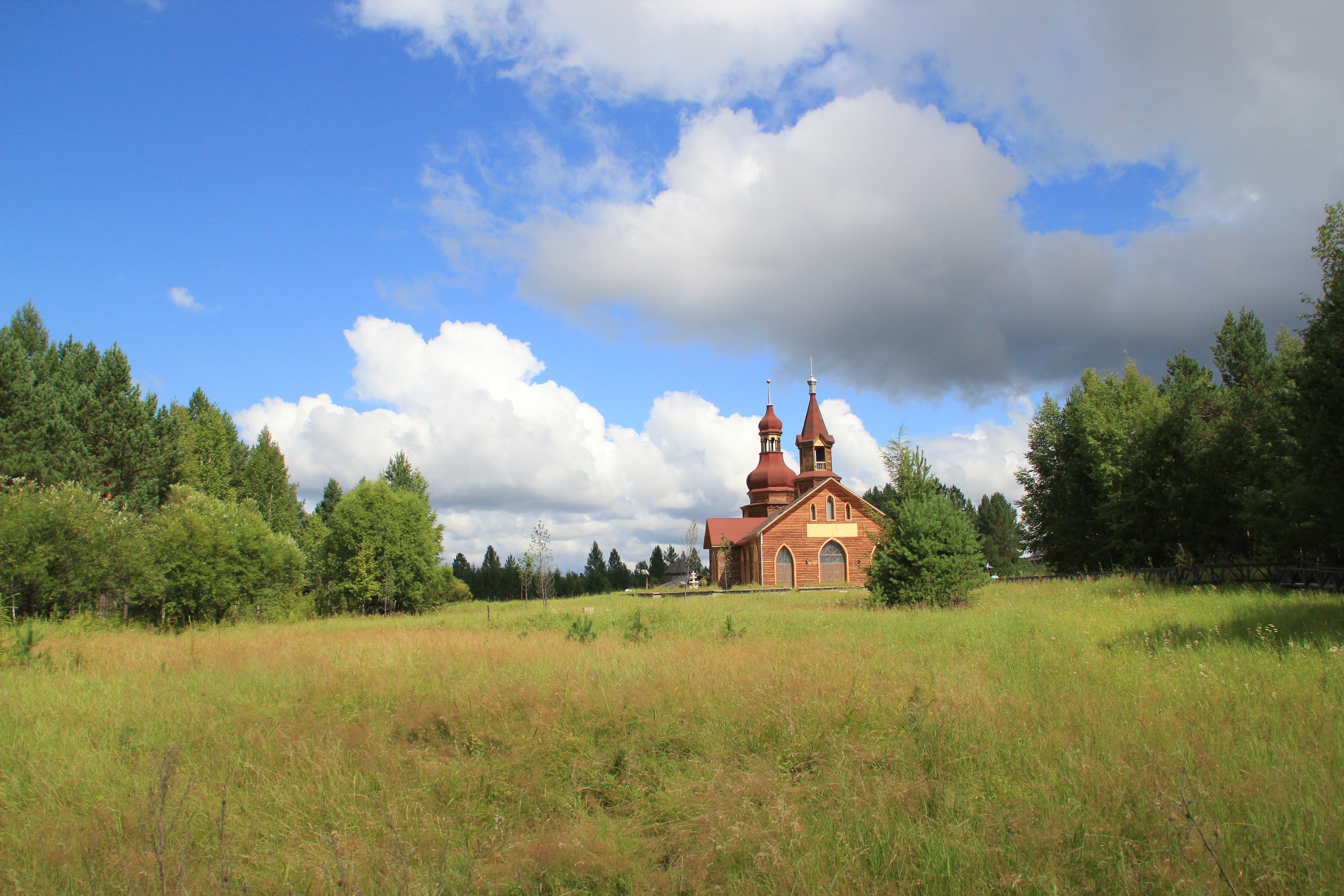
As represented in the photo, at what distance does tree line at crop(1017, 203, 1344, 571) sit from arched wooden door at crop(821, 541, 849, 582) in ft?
41.9

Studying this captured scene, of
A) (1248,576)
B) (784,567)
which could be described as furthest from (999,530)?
(1248,576)

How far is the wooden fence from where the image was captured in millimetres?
16422

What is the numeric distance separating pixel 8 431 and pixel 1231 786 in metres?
39.1

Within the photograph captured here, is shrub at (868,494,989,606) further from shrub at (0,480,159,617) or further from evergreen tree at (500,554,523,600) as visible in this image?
evergreen tree at (500,554,523,600)

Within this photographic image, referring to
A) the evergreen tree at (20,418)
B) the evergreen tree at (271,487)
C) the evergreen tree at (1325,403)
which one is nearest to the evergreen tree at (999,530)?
the evergreen tree at (1325,403)

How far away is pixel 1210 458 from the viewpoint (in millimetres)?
32188

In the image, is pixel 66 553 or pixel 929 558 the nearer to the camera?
pixel 929 558

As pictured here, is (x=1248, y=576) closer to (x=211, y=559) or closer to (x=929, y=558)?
(x=929, y=558)

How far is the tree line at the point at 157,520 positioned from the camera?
71.5ft

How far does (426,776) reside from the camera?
632 centimetres

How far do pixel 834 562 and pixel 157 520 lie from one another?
3715 centimetres

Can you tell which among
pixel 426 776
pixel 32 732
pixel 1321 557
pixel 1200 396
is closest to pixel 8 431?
pixel 32 732

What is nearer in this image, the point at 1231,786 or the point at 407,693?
the point at 1231,786

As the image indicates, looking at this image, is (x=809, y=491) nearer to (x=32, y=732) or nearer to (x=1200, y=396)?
(x=1200, y=396)
